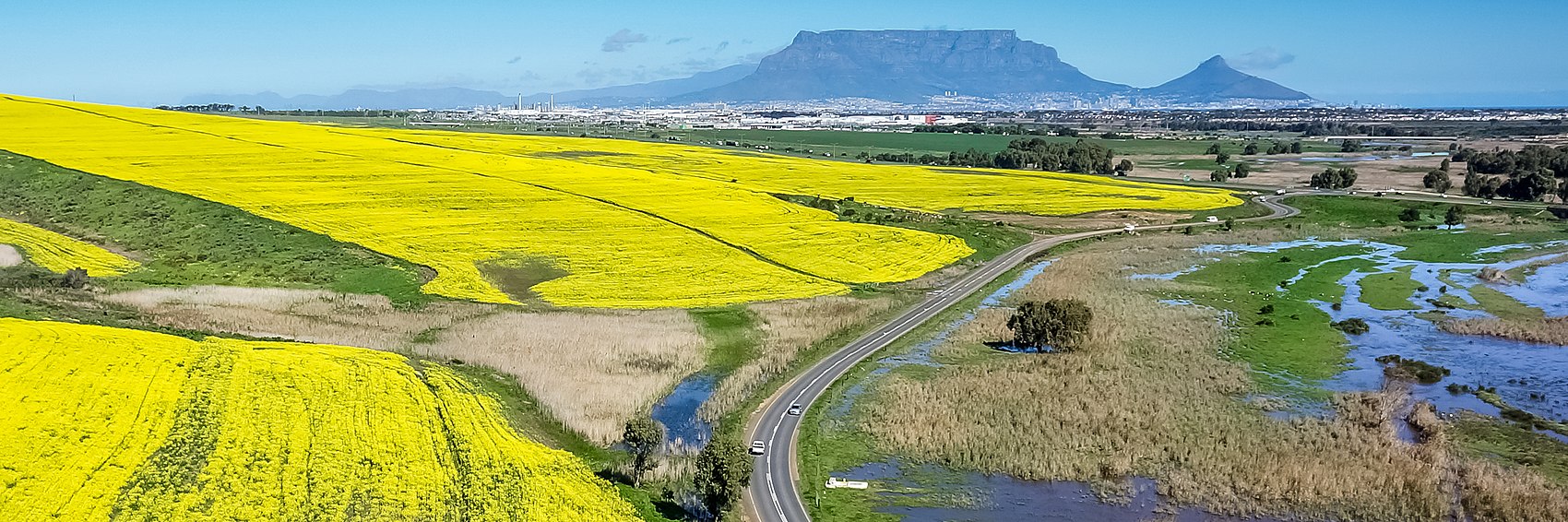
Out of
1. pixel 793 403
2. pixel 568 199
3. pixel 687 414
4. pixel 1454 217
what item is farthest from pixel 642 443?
pixel 1454 217

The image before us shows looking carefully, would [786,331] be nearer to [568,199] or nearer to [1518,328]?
[1518,328]

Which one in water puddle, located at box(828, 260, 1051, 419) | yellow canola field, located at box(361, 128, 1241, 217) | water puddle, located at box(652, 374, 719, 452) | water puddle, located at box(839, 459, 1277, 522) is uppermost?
yellow canola field, located at box(361, 128, 1241, 217)

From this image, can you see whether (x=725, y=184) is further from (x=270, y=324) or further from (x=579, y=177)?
(x=270, y=324)

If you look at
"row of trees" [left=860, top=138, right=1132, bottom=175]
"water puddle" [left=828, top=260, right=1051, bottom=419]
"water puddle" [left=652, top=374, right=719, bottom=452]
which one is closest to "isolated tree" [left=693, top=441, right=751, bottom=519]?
"water puddle" [left=652, top=374, right=719, bottom=452]

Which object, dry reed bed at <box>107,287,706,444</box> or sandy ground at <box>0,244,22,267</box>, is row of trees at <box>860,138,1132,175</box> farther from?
sandy ground at <box>0,244,22,267</box>

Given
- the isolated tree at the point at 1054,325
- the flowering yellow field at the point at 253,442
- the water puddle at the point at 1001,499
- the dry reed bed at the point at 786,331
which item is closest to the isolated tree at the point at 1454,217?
the dry reed bed at the point at 786,331

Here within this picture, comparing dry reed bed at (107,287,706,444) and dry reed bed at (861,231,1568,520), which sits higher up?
dry reed bed at (107,287,706,444)

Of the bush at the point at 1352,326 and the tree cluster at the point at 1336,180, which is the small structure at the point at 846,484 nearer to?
the bush at the point at 1352,326

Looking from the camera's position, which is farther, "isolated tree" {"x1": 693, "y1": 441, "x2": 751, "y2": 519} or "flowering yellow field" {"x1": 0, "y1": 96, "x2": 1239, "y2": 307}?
"flowering yellow field" {"x1": 0, "y1": 96, "x2": 1239, "y2": 307}

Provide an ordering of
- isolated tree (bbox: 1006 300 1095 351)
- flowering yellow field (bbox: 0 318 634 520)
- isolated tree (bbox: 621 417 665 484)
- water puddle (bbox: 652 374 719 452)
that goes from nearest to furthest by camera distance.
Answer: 1. flowering yellow field (bbox: 0 318 634 520)
2. isolated tree (bbox: 621 417 665 484)
3. water puddle (bbox: 652 374 719 452)
4. isolated tree (bbox: 1006 300 1095 351)

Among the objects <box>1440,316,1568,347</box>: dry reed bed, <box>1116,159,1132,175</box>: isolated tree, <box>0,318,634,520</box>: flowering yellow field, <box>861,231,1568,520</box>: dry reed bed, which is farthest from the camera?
<box>1116,159,1132,175</box>: isolated tree
